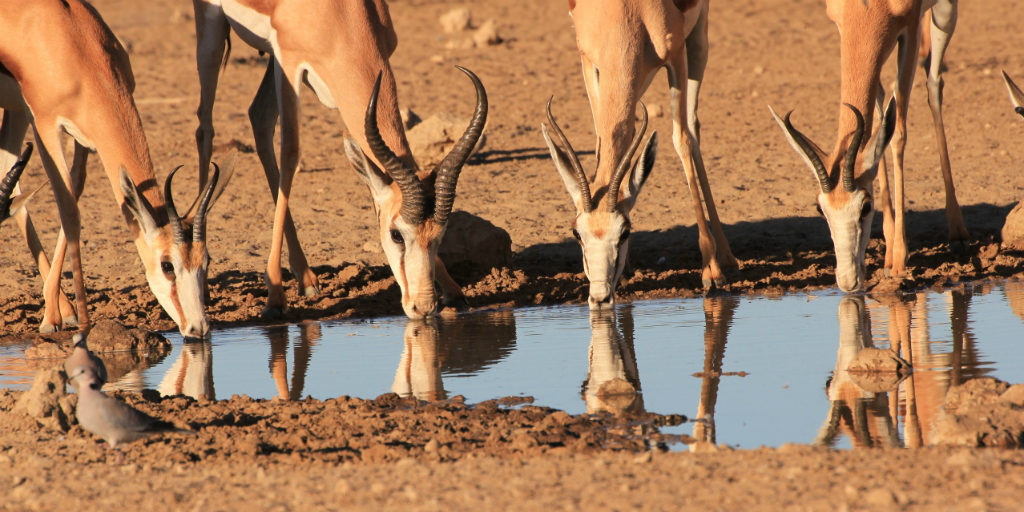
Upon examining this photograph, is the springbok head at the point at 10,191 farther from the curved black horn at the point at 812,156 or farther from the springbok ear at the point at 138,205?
the curved black horn at the point at 812,156

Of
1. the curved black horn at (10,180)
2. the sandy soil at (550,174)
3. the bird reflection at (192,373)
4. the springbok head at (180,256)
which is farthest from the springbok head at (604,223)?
the curved black horn at (10,180)

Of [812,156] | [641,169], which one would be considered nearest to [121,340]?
[641,169]

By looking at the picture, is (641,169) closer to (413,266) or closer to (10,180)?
(413,266)

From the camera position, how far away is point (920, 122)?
586 inches

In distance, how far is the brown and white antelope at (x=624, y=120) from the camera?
7570 millimetres

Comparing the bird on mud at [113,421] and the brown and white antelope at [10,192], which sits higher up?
the brown and white antelope at [10,192]

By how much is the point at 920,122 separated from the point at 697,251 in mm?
6814

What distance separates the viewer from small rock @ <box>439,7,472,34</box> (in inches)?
835

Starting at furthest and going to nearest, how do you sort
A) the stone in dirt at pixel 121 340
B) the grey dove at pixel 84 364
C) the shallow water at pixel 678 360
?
the stone in dirt at pixel 121 340
the shallow water at pixel 678 360
the grey dove at pixel 84 364

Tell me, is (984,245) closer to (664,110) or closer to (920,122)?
(920,122)

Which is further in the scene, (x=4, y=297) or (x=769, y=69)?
(x=769, y=69)

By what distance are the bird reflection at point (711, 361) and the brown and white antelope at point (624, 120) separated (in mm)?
736

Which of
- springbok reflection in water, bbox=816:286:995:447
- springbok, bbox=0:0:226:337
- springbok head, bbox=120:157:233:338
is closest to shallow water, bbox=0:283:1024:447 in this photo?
springbok reflection in water, bbox=816:286:995:447

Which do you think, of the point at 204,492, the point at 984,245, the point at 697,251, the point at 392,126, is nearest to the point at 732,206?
the point at 697,251
